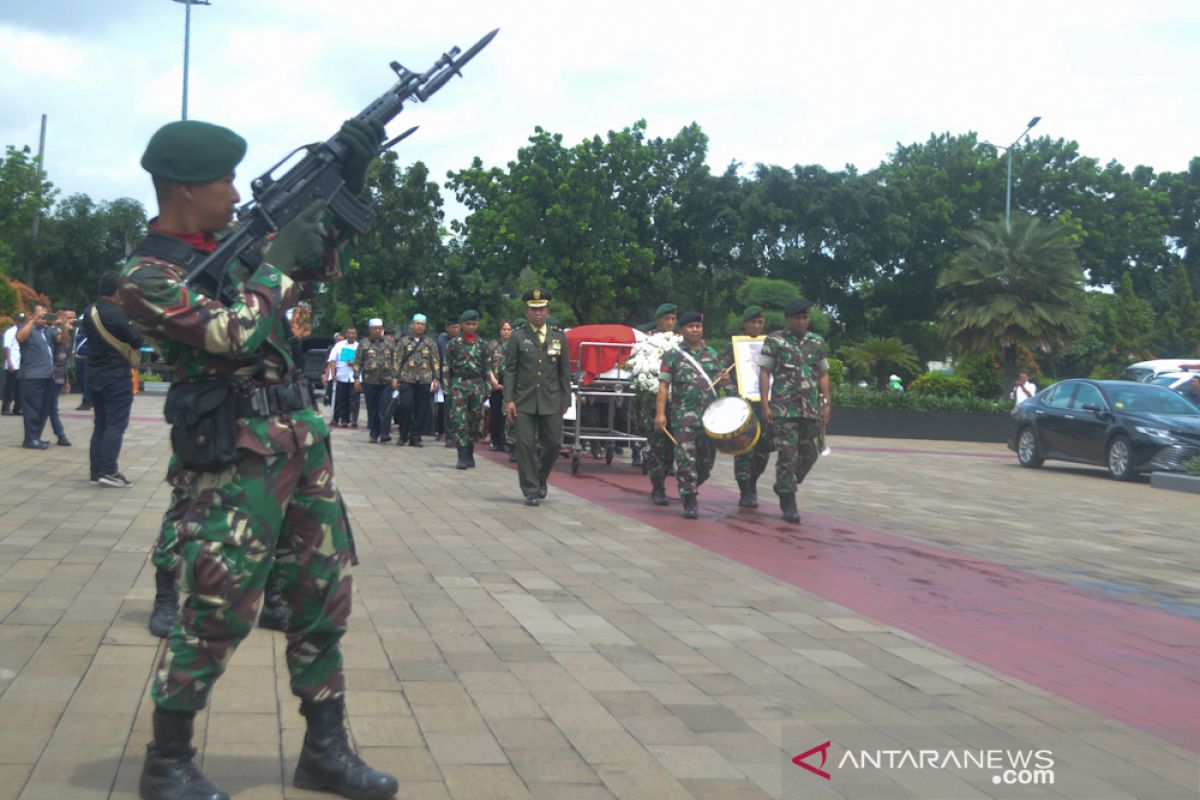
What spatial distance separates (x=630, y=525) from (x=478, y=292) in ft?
134

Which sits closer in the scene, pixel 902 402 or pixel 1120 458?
pixel 1120 458

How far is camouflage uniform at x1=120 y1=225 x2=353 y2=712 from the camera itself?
359cm

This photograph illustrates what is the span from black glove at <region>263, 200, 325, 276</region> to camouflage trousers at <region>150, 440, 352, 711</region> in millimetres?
528

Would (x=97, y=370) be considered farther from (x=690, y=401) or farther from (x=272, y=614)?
(x=272, y=614)

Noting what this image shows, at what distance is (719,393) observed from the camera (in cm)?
1182

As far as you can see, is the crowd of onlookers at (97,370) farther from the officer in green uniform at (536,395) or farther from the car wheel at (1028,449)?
the car wheel at (1028,449)

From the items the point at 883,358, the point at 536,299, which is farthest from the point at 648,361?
the point at 883,358

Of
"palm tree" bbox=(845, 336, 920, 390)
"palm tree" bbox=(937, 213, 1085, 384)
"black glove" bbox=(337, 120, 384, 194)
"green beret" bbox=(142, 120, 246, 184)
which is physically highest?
"palm tree" bbox=(937, 213, 1085, 384)

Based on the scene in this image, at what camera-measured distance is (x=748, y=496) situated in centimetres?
1247

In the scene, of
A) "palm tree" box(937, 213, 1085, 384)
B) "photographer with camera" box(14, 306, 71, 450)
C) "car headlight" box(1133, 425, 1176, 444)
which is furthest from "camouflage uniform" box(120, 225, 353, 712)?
"palm tree" box(937, 213, 1085, 384)

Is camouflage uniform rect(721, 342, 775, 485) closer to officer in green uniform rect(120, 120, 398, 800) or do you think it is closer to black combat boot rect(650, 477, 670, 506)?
black combat boot rect(650, 477, 670, 506)

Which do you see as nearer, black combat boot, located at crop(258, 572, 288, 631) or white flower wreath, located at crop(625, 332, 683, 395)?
black combat boot, located at crop(258, 572, 288, 631)

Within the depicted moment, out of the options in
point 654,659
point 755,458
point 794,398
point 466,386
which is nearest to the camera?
point 654,659

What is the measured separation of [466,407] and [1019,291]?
2646 cm
